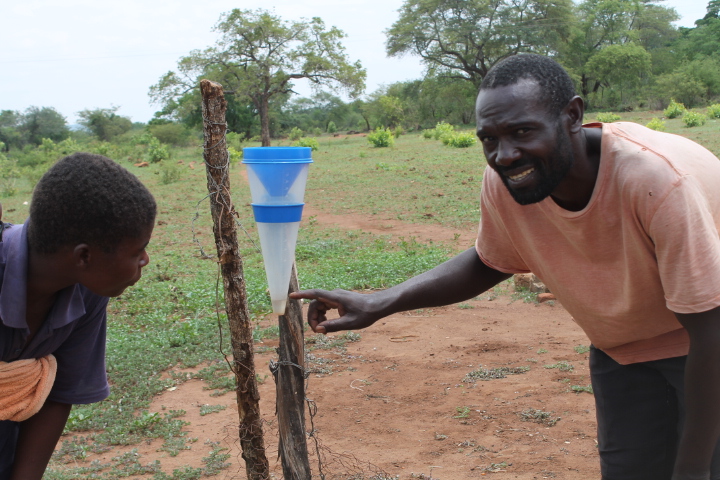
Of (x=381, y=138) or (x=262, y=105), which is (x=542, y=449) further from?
(x=262, y=105)

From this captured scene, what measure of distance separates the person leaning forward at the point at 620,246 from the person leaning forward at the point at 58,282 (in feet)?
2.17

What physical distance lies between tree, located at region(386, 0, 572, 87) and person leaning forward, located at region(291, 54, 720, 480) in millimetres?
35806

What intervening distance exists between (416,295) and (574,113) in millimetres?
786

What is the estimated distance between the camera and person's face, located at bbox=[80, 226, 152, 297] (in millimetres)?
1538

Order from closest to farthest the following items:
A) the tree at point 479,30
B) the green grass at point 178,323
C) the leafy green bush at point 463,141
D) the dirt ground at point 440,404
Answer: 1. the dirt ground at point 440,404
2. the green grass at point 178,323
3. the leafy green bush at point 463,141
4. the tree at point 479,30

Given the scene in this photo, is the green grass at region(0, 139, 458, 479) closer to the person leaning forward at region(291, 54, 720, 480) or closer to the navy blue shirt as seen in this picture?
the navy blue shirt

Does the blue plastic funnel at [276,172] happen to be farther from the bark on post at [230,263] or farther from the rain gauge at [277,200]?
the bark on post at [230,263]

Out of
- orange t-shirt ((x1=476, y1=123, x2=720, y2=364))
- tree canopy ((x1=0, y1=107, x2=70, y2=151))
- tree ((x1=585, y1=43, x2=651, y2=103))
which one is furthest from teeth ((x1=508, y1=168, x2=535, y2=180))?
tree canopy ((x1=0, y1=107, x2=70, y2=151))

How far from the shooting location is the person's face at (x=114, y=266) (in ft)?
5.05

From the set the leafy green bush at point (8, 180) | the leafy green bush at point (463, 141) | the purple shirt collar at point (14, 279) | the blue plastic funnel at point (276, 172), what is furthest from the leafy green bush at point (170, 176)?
the purple shirt collar at point (14, 279)

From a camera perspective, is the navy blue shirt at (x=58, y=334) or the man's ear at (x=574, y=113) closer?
the navy blue shirt at (x=58, y=334)

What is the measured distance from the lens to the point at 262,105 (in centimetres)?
2845

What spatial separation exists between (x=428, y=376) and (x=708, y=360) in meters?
2.80

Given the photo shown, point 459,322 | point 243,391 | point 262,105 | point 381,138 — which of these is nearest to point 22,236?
point 243,391
